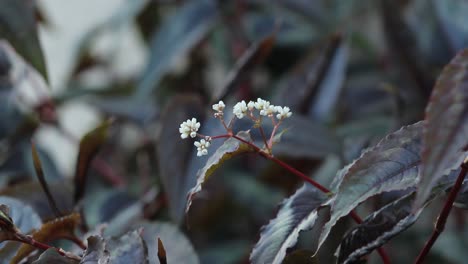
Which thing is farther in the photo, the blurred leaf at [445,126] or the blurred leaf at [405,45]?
the blurred leaf at [405,45]

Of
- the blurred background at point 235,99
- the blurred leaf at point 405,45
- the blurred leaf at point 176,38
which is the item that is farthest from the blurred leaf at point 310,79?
the blurred leaf at point 176,38

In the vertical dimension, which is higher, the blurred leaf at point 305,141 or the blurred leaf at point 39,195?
the blurred leaf at point 39,195

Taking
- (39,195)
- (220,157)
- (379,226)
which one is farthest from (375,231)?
(39,195)

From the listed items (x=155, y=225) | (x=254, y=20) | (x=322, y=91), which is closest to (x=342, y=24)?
(x=254, y=20)

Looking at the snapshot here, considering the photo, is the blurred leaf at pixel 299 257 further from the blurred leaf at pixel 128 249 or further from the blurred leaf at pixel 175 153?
the blurred leaf at pixel 175 153

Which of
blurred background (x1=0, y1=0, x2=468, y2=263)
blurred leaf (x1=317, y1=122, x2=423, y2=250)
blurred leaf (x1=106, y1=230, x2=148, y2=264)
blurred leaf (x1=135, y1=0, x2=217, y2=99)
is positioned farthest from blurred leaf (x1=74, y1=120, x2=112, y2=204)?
blurred leaf (x1=135, y1=0, x2=217, y2=99)

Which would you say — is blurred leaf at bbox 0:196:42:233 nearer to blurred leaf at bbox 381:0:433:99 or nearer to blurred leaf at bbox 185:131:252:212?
blurred leaf at bbox 185:131:252:212
